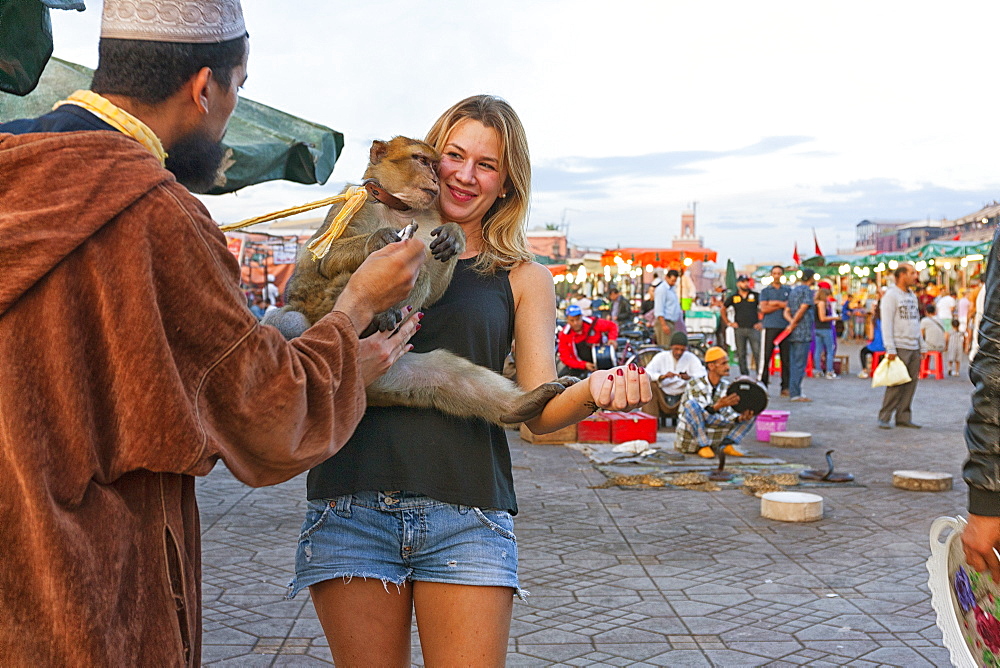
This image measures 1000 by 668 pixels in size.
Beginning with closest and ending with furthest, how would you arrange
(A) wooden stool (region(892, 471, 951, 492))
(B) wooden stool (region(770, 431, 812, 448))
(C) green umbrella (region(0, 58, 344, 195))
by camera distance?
(C) green umbrella (region(0, 58, 344, 195)), (A) wooden stool (region(892, 471, 951, 492)), (B) wooden stool (region(770, 431, 812, 448))

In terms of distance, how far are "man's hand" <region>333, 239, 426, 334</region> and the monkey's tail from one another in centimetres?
58

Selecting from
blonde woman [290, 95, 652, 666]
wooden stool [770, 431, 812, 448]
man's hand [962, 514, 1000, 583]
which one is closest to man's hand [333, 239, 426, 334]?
blonde woman [290, 95, 652, 666]

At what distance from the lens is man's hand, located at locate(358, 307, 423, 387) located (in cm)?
224

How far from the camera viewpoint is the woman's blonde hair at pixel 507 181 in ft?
9.55

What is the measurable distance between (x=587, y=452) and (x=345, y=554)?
29.9ft

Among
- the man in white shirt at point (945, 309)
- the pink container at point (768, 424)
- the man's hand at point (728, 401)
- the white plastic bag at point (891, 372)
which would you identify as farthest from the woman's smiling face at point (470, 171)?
the man in white shirt at point (945, 309)

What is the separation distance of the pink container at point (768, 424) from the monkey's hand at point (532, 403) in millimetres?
10457

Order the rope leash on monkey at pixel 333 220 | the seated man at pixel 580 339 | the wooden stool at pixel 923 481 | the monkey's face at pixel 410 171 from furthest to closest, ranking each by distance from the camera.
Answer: the seated man at pixel 580 339 → the wooden stool at pixel 923 481 → the monkey's face at pixel 410 171 → the rope leash on monkey at pixel 333 220

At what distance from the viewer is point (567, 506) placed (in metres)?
8.62

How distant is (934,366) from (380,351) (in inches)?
922

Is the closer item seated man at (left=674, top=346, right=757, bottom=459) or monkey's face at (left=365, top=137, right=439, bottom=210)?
monkey's face at (left=365, top=137, right=439, bottom=210)

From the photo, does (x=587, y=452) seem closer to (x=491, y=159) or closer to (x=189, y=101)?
(x=491, y=159)

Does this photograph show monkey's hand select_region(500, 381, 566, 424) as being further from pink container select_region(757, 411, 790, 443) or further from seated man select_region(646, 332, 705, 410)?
pink container select_region(757, 411, 790, 443)

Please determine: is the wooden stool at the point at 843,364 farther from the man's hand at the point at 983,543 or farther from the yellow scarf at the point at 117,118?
the yellow scarf at the point at 117,118
